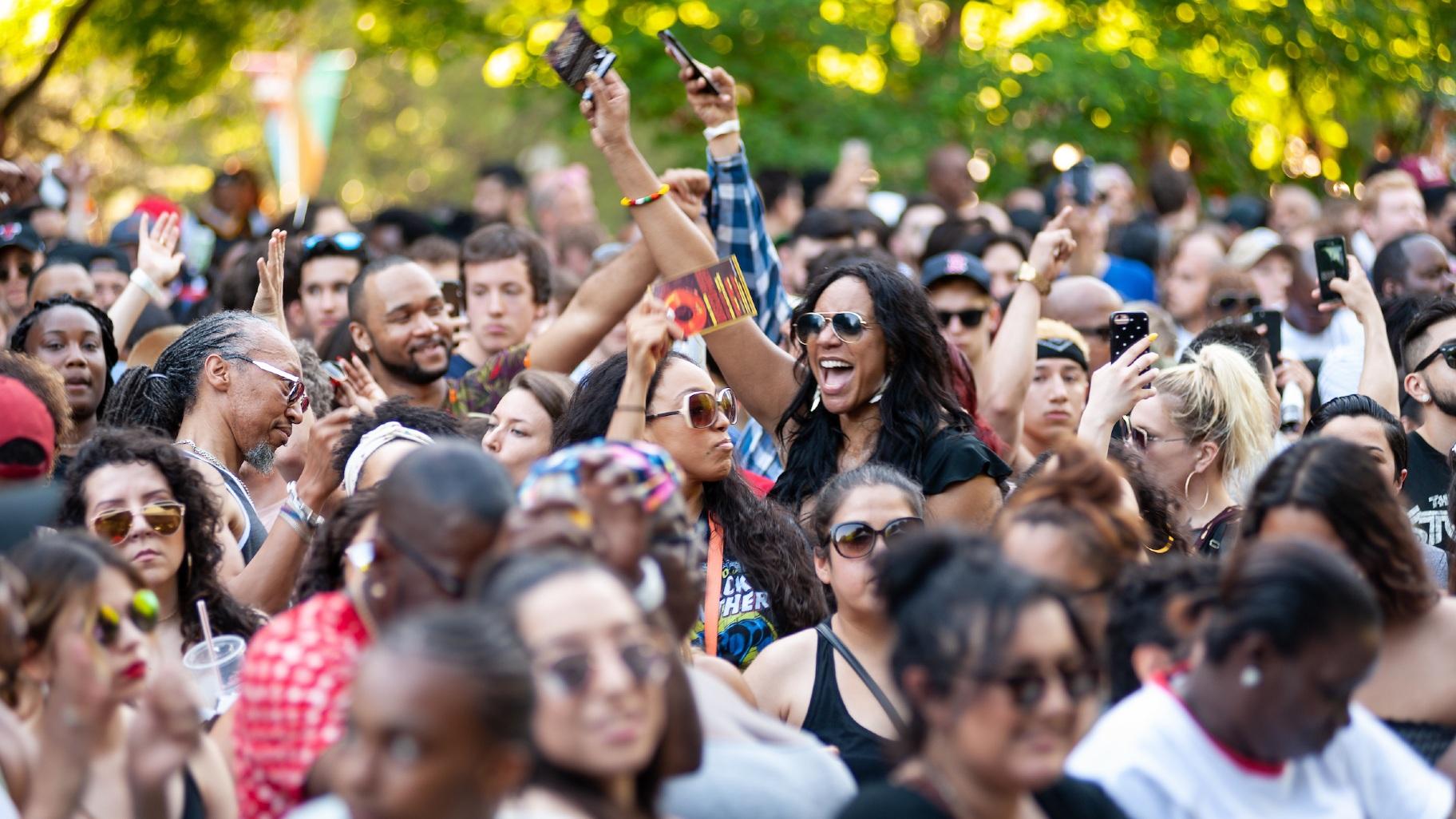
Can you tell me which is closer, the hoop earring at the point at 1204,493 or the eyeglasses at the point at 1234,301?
the hoop earring at the point at 1204,493

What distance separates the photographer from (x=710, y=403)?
491cm

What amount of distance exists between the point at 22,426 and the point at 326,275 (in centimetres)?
402

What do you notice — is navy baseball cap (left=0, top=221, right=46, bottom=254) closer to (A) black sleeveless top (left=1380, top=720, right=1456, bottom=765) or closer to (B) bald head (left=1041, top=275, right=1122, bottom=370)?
(B) bald head (left=1041, top=275, right=1122, bottom=370)

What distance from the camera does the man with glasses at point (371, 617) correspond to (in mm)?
3098

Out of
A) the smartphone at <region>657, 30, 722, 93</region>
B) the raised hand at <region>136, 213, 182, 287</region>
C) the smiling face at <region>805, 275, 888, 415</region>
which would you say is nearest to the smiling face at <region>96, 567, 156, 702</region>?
the smiling face at <region>805, 275, 888, 415</region>

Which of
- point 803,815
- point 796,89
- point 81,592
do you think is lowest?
point 796,89

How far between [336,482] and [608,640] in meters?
2.53

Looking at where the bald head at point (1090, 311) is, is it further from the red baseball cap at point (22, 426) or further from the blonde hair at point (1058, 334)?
the red baseball cap at point (22, 426)

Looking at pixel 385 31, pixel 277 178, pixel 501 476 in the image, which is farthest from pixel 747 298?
pixel 277 178

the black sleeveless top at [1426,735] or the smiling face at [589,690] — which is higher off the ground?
the smiling face at [589,690]

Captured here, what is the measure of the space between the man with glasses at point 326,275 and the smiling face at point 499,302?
60cm

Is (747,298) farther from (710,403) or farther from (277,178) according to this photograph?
(277,178)

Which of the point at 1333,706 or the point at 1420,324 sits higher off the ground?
the point at 1333,706

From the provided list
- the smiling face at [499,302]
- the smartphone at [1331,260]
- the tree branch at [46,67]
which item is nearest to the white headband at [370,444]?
the smiling face at [499,302]
